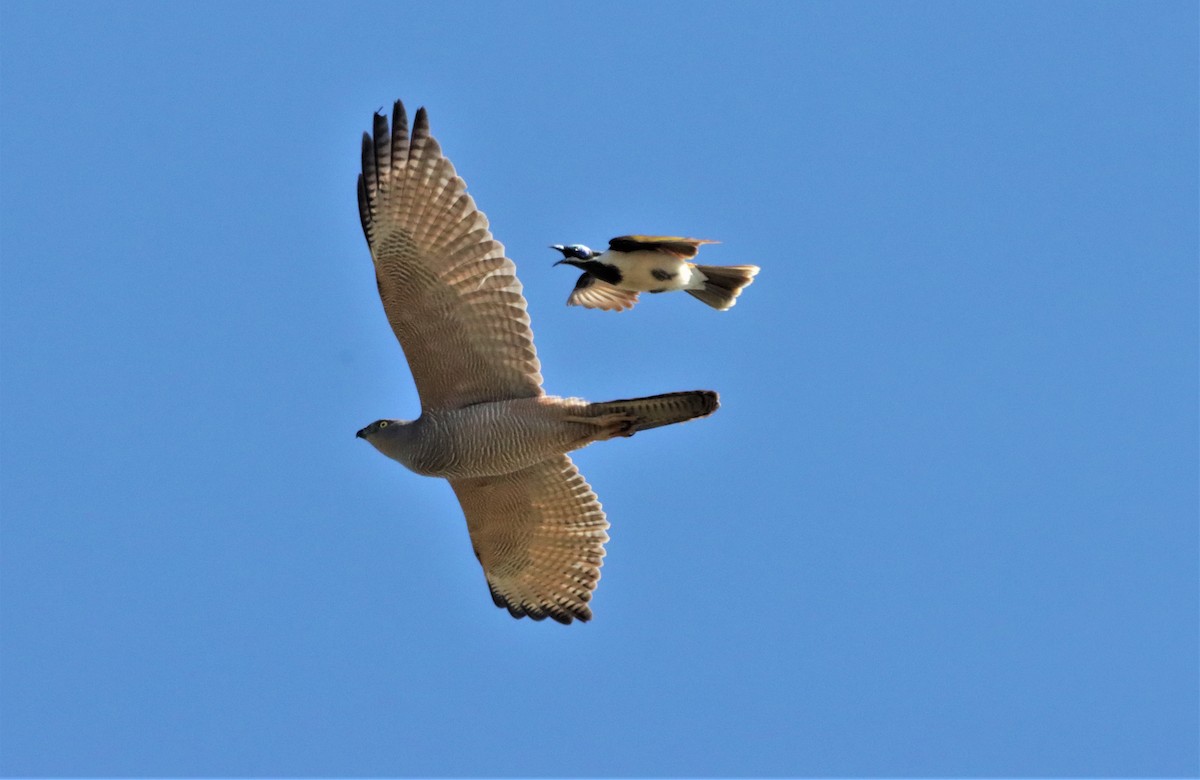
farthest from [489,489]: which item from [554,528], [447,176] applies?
[447,176]

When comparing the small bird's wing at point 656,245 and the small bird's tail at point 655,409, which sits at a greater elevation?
the small bird's wing at point 656,245

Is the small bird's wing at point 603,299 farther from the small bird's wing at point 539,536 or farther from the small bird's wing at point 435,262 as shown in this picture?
the small bird's wing at point 435,262

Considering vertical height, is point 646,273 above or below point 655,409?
above

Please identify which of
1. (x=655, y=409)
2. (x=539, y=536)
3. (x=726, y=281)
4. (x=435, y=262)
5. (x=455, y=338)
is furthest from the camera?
(x=539, y=536)

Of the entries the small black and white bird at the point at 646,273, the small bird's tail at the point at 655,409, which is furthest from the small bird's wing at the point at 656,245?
the small bird's tail at the point at 655,409

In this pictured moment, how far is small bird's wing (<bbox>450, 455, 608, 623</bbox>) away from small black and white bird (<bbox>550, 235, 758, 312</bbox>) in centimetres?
170

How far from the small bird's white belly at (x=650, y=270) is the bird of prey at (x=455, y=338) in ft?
4.43

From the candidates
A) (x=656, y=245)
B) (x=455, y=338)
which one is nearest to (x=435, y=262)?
(x=455, y=338)

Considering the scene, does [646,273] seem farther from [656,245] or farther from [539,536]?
[539,536]

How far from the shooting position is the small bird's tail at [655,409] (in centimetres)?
1409

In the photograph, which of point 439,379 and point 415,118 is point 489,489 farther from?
point 415,118

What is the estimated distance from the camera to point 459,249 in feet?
47.3

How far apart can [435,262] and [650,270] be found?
2.19m

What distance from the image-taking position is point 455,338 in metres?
14.7
